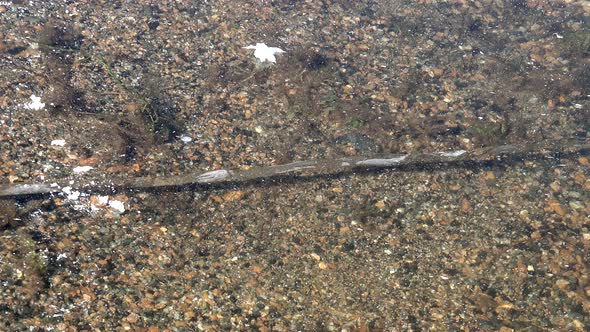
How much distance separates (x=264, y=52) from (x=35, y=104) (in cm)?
283

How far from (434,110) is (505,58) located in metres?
1.66

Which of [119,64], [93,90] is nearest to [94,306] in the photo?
[93,90]

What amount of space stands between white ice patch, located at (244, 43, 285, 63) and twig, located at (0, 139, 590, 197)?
6.25 feet

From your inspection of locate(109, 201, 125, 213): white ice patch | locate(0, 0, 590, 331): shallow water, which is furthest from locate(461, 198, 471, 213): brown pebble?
locate(109, 201, 125, 213): white ice patch

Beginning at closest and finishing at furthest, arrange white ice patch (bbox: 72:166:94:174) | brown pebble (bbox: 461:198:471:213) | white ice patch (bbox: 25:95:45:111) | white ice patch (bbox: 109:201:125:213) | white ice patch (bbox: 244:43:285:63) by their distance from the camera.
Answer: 1. white ice patch (bbox: 109:201:125:213)
2. white ice patch (bbox: 72:166:94:174)
3. brown pebble (bbox: 461:198:471:213)
4. white ice patch (bbox: 25:95:45:111)
5. white ice patch (bbox: 244:43:285:63)

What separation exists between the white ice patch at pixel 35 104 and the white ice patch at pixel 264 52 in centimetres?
263

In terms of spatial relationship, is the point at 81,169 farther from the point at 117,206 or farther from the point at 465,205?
the point at 465,205

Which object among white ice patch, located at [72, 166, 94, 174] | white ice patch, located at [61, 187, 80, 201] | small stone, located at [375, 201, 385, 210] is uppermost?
small stone, located at [375, 201, 385, 210]

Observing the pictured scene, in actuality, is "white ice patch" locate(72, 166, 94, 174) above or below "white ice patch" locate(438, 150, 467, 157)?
below

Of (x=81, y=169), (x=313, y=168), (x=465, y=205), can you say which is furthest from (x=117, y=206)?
(x=465, y=205)

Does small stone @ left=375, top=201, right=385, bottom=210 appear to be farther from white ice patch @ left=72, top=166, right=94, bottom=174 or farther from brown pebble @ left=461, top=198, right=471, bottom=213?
white ice patch @ left=72, top=166, right=94, bottom=174

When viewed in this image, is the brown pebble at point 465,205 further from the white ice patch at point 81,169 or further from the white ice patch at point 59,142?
the white ice patch at point 59,142

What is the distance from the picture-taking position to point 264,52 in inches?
308

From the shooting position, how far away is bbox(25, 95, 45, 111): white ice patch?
260 inches
